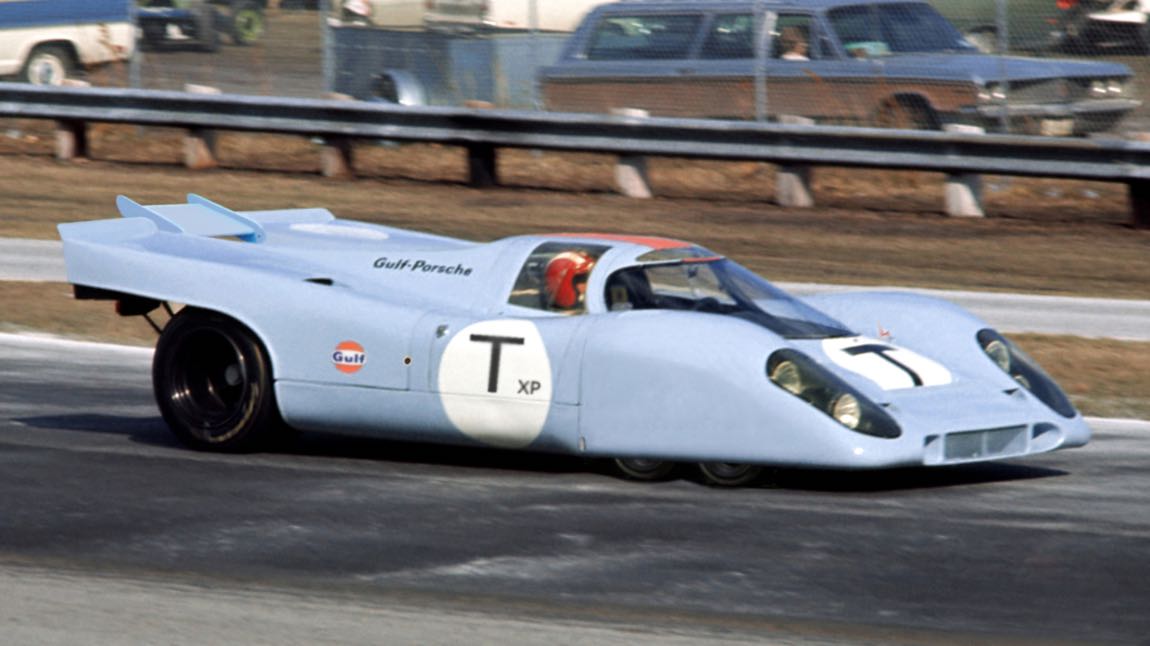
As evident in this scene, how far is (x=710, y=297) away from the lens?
7281mm

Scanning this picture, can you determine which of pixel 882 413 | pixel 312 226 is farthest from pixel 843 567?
pixel 312 226

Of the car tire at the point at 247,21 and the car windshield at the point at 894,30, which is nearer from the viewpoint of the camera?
the car windshield at the point at 894,30

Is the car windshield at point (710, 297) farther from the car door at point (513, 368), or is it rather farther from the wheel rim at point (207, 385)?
the wheel rim at point (207, 385)

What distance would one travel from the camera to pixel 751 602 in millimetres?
5273

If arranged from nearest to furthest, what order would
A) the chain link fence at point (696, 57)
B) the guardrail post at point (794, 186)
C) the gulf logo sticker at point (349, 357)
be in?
the gulf logo sticker at point (349, 357) < the chain link fence at point (696, 57) < the guardrail post at point (794, 186)

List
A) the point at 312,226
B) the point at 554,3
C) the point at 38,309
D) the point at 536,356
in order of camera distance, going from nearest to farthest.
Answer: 1. the point at 536,356
2. the point at 312,226
3. the point at 38,309
4. the point at 554,3

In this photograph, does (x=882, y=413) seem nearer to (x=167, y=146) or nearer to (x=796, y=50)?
(x=796, y=50)

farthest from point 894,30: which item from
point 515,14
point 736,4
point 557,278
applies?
point 557,278

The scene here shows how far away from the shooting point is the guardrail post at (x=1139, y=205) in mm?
14406

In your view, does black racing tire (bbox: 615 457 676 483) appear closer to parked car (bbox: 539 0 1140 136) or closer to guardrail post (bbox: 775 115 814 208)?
parked car (bbox: 539 0 1140 136)

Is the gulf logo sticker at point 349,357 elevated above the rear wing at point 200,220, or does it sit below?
below

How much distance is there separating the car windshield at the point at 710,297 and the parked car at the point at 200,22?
1098 cm

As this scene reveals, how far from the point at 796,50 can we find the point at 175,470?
29.7ft

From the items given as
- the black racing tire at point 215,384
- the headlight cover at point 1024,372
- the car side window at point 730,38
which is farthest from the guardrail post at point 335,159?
the headlight cover at point 1024,372
